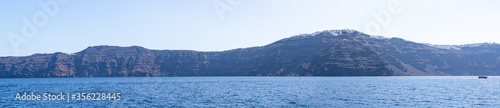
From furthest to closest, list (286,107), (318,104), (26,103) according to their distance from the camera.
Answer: (26,103), (318,104), (286,107)

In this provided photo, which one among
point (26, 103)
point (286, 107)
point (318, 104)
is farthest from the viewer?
point (26, 103)

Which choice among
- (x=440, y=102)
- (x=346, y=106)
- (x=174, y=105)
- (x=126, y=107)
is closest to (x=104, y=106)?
(x=126, y=107)

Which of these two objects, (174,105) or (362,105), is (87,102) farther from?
(362,105)

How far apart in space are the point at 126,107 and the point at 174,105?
650cm

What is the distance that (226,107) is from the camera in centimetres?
4991

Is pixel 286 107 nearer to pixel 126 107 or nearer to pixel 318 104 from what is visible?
pixel 318 104

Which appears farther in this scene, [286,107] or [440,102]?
[440,102]

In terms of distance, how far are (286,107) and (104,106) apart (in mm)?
25344

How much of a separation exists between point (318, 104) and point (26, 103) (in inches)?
1722

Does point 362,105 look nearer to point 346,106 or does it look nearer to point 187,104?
point 346,106

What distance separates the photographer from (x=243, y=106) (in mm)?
50562

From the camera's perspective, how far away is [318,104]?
52125 mm

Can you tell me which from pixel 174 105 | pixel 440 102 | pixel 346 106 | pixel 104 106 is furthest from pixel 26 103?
pixel 440 102

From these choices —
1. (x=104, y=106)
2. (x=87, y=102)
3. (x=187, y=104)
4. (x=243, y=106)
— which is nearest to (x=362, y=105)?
(x=243, y=106)
